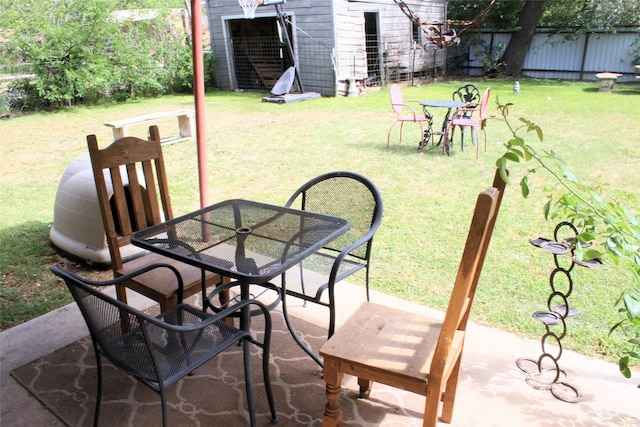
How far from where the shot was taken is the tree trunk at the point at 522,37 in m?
13.7

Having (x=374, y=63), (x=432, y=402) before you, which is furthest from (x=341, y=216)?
(x=374, y=63)

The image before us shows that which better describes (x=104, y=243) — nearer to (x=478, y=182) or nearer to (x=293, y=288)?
(x=293, y=288)

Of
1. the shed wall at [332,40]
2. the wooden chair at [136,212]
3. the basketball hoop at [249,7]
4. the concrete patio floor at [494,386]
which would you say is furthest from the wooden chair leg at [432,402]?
the basketball hoop at [249,7]

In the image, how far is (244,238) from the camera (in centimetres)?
220

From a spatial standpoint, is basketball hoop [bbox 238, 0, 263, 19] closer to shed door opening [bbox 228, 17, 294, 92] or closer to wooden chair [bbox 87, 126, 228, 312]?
shed door opening [bbox 228, 17, 294, 92]

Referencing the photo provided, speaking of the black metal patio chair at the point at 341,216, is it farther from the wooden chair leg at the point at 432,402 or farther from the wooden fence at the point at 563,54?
the wooden fence at the point at 563,54

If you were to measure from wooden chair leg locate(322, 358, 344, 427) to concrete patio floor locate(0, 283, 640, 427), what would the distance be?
1.18 feet

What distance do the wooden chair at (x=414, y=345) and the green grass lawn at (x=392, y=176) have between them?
1.11 meters

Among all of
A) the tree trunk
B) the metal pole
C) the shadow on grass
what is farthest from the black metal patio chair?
the tree trunk

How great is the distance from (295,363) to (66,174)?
241 cm

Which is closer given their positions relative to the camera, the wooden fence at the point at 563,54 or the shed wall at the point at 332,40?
the shed wall at the point at 332,40

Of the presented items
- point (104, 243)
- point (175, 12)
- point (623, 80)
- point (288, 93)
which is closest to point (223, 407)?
point (104, 243)

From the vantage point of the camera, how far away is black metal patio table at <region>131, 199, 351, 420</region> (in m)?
1.91

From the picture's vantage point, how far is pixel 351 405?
82.0 inches
